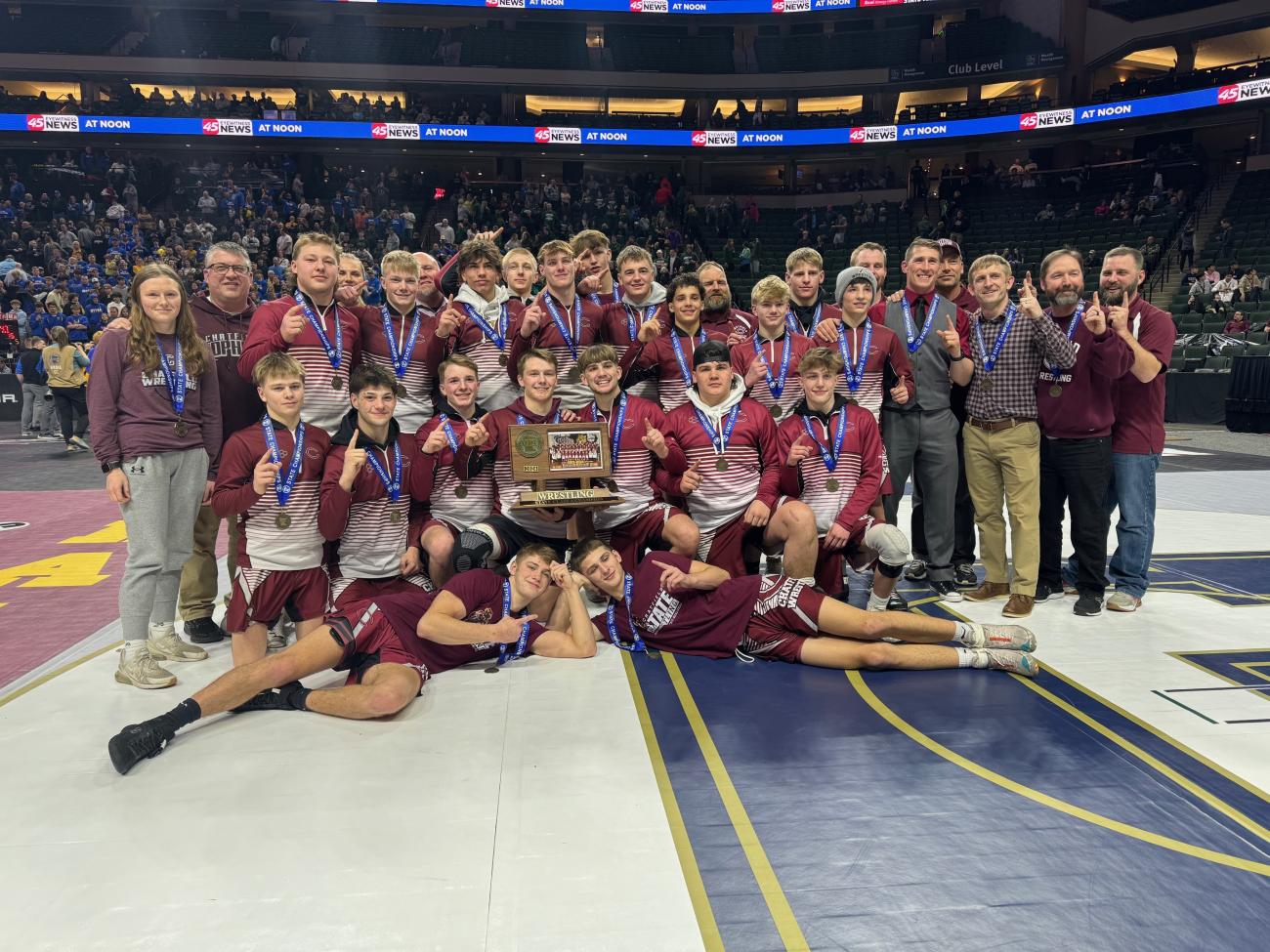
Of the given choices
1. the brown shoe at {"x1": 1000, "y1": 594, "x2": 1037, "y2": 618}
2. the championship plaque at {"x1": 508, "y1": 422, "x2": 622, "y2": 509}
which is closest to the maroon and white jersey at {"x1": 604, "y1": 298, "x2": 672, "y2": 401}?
the championship plaque at {"x1": 508, "y1": 422, "x2": 622, "y2": 509}

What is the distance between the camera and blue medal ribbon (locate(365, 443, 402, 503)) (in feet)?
15.5

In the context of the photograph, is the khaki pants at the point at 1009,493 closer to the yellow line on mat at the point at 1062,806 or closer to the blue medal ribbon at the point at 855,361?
the blue medal ribbon at the point at 855,361

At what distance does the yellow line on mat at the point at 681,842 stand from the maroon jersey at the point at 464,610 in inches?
35.4

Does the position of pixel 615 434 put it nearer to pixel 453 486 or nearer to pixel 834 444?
pixel 453 486

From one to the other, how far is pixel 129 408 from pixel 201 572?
1144 mm

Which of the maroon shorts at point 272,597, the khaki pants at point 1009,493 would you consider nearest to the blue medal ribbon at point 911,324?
the khaki pants at point 1009,493

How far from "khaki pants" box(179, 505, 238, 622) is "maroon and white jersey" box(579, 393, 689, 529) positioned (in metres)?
2.29

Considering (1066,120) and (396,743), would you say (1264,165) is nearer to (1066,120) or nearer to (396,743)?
(1066,120)

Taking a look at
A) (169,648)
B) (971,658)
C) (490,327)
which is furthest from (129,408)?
(971,658)

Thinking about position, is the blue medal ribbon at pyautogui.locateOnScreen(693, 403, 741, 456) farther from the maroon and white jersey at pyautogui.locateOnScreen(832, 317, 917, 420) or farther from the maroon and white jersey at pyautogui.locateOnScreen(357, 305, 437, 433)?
Answer: the maroon and white jersey at pyautogui.locateOnScreen(357, 305, 437, 433)

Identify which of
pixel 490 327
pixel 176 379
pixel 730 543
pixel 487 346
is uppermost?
pixel 490 327

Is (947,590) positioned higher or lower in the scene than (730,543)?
lower

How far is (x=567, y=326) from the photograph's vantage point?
5723 millimetres

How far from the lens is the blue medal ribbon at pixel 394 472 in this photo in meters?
4.73
